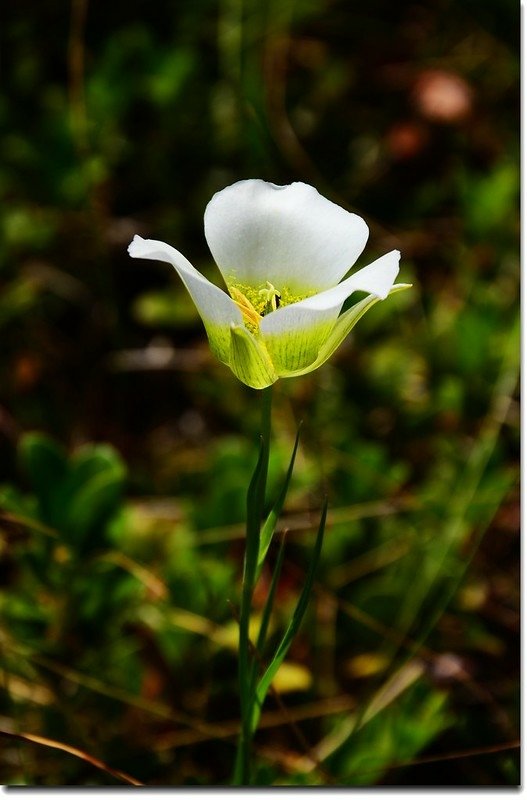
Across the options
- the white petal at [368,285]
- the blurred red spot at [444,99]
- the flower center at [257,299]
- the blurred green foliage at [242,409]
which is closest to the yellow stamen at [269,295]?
the flower center at [257,299]

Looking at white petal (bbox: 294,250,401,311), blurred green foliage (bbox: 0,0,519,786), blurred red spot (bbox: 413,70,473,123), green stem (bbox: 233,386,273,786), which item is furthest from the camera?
blurred red spot (bbox: 413,70,473,123)

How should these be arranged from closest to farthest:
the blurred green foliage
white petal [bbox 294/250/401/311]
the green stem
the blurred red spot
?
white petal [bbox 294/250/401/311] < the green stem < the blurred green foliage < the blurred red spot

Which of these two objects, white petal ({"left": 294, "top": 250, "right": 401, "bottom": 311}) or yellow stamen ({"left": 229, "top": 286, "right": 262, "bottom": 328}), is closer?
white petal ({"left": 294, "top": 250, "right": 401, "bottom": 311})

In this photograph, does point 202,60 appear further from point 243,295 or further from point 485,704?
point 485,704

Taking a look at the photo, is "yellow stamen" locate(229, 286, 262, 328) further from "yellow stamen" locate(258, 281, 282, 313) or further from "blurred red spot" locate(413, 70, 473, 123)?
"blurred red spot" locate(413, 70, 473, 123)

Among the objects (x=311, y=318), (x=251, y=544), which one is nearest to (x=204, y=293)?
(x=311, y=318)

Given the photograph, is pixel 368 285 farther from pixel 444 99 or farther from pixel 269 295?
pixel 444 99

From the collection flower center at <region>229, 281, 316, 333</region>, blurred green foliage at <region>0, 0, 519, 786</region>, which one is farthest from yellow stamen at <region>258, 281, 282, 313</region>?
blurred green foliage at <region>0, 0, 519, 786</region>

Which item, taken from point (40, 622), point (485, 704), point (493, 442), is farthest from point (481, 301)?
point (40, 622)
